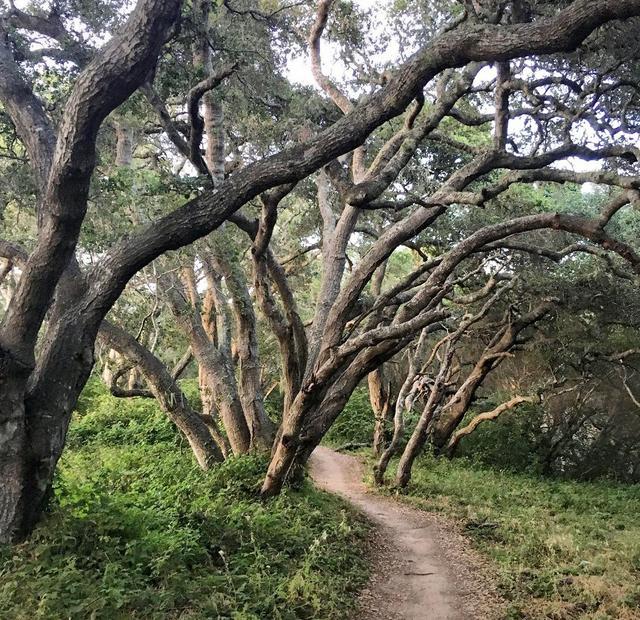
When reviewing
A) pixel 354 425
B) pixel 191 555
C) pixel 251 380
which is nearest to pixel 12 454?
pixel 191 555

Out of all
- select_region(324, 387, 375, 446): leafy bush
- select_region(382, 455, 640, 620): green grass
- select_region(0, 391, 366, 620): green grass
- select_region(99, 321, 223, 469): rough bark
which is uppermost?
select_region(99, 321, 223, 469): rough bark

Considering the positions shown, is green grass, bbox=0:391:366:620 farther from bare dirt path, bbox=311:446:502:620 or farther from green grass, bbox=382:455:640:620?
green grass, bbox=382:455:640:620

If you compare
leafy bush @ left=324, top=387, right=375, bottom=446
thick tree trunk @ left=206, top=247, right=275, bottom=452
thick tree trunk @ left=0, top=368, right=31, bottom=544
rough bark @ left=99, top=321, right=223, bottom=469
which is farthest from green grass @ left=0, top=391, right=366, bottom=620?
leafy bush @ left=324, top=387, right=375, bottom=446

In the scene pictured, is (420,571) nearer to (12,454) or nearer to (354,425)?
(12,454)

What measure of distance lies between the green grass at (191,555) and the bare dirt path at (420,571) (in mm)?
325

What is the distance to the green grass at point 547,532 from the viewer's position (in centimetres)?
644

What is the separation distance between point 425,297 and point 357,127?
3.23 m

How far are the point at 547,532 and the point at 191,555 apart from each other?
5640 millimetres

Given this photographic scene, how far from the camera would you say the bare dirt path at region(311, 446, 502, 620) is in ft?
20.8

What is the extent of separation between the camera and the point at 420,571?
24.6 ft

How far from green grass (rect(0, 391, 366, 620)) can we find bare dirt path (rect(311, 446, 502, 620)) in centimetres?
33

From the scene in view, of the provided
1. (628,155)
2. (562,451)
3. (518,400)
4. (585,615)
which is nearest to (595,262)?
(518,400)

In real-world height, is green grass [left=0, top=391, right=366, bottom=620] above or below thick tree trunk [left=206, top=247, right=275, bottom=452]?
below

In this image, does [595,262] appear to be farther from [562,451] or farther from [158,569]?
[158,569]
